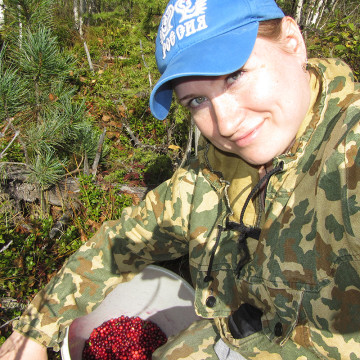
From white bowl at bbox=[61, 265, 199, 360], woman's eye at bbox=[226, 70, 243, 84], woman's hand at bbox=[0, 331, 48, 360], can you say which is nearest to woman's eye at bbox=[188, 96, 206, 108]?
woman's eye at bbox=[226, 70, 243, 84]

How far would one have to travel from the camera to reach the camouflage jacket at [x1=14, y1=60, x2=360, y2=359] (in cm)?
107

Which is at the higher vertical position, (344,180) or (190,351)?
(344,180)

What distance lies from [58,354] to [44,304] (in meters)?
0.65

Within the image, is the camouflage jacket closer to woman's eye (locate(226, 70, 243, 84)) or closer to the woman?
the woman

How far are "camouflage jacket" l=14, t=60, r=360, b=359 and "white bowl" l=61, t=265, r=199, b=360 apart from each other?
0.40m

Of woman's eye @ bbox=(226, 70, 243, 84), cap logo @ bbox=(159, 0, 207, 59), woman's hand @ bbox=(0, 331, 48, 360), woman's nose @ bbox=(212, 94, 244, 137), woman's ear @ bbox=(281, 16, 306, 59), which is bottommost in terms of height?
woman's hand @ bbox=(0, 331, 48, 360)

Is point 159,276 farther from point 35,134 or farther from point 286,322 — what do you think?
point 35,134

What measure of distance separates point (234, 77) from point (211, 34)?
0.16 metres

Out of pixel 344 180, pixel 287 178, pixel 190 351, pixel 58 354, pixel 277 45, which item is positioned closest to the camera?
pixel 344 180

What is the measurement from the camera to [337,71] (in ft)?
4.17

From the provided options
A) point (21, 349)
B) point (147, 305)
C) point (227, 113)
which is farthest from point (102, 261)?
point (227, 113)

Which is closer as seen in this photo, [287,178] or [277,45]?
[277,45]

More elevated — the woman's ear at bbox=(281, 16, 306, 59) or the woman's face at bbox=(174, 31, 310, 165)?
the woman's ear at bbox=(281, 16, 306, 59)

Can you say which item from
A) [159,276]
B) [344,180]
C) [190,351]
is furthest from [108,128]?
[344,180]
